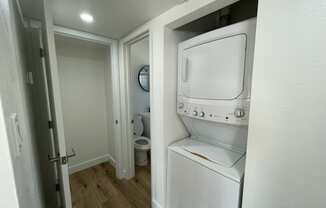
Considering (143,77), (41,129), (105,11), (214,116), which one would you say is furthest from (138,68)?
(214,116)

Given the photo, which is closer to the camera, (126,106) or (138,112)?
(126,106)

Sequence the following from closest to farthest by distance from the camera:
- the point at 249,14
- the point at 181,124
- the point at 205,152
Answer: the point at 205,152
the point at 249,14
the point at 181,124

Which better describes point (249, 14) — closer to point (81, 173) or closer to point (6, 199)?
point (6, 199)

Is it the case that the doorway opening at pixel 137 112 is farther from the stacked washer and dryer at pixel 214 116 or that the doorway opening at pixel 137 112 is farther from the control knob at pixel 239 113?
the control knob at pixel 239 113

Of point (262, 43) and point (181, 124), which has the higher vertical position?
point (262, 43)

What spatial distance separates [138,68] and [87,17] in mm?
1669

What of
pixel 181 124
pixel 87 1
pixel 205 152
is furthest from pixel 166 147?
pixel 87 1

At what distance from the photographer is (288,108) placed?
66 centimetres

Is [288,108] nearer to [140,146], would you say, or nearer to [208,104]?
[208,104]

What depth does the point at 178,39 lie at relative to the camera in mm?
1432

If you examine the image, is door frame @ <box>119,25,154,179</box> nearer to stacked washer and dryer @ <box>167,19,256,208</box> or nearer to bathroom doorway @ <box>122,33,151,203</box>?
bathroom doorway @ <box>122,33,151,203</box>

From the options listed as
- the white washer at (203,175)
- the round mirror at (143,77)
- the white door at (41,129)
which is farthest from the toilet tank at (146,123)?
the white door at (41,129)

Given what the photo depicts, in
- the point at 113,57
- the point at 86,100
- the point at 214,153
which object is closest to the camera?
the point at 214,153

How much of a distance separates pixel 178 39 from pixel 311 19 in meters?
1.02
